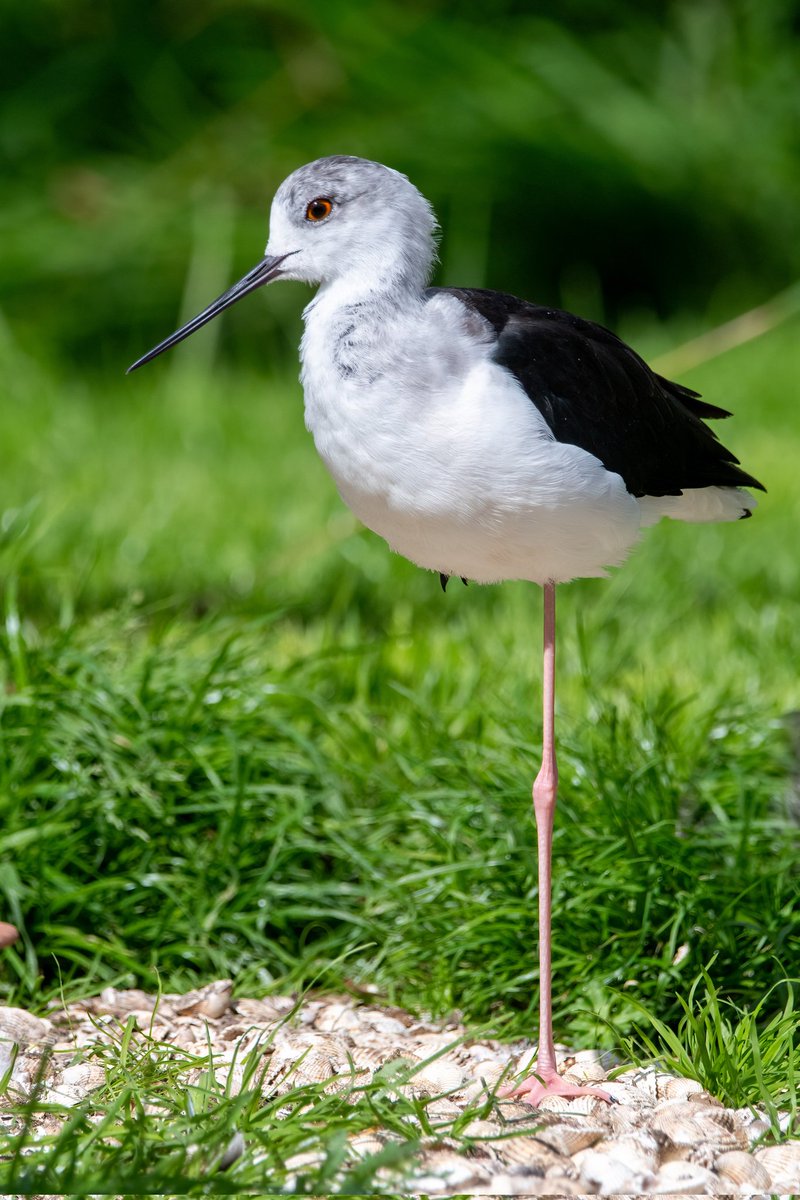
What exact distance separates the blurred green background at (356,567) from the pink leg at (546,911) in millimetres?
266

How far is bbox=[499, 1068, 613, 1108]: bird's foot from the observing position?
9.46ft

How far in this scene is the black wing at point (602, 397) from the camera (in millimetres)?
2959

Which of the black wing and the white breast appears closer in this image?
the white breast

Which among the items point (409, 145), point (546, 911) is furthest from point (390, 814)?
point (409, 145)

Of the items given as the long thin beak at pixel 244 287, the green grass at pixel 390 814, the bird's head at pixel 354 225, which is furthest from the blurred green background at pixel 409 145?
the bird's head at pixel 354 225

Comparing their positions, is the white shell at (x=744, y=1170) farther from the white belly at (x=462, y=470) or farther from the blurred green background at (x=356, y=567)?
the white belly at (x=462, y=470)

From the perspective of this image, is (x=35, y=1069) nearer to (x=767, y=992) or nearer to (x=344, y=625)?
(x=767, y=992)

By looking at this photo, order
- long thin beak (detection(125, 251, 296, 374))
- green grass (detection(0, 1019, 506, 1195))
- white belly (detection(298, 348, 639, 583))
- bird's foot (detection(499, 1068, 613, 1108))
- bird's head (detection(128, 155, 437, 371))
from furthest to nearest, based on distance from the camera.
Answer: long thin beak (detection(125, 251, 296, 374)) → bird's head (detection(128, 155, 437, 371)) → bird's foot (detection(499, 1068, 613, 1108)) → white belly (detection(298, 348, 639, 583)) → green grass (detection(0, 1019, 506, 1195))

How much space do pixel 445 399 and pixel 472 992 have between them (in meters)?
1.36

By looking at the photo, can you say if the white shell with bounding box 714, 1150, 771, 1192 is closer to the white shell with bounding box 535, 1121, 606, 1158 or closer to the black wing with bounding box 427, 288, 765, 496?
the white shell with bounding box 535, 1121, 606, 1158

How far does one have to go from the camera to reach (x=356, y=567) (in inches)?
212

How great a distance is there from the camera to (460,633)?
477 centimetres

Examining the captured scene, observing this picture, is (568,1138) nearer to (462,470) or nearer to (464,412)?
(462,470)

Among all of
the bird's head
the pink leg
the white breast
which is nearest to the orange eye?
the bird's head
